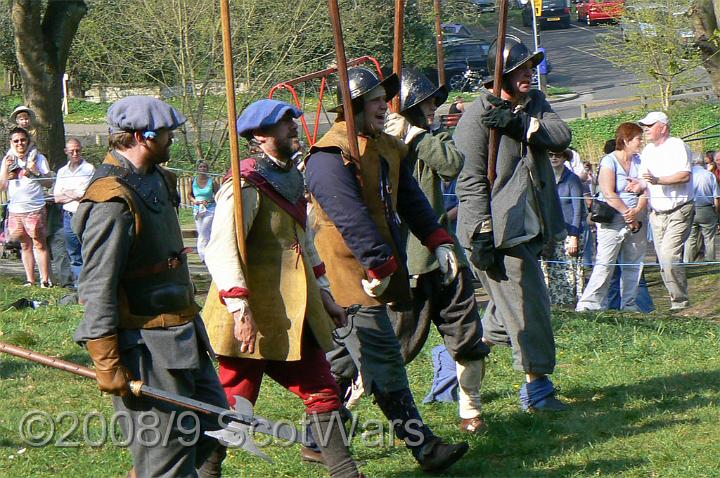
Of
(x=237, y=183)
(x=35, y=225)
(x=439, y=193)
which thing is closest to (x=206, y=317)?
(x=237, y=183)

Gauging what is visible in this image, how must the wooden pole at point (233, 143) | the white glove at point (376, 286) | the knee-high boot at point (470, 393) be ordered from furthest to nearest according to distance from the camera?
the knee-high boot at point (470, 393) → the white glove at point (376, 286) → the wooden pole at point (233, 143)

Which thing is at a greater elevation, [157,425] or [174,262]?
→ [174,262]

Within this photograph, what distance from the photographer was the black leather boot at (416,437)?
5.61m

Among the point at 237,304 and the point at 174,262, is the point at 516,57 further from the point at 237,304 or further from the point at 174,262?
the point at 174,262

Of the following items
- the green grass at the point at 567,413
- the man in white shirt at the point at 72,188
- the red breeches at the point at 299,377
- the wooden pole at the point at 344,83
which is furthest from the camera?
the man in white shirt at the point at 72,188

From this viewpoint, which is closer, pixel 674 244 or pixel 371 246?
pixel 371 246

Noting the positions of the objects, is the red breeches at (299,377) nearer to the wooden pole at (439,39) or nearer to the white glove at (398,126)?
the white glove at (398,126)

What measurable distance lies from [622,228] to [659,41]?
17.1 m

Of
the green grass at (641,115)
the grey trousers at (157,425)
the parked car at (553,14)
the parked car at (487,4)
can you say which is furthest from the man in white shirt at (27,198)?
the parked car at (553,14)

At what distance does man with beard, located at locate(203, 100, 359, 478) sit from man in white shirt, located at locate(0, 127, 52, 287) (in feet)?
26.3

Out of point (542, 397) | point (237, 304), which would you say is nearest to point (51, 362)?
point (237, 304)

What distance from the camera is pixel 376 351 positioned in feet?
18.6

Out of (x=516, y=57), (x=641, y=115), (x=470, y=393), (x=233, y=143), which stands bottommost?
(x=641, y=115)

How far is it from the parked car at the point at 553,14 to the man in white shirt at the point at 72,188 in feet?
115
